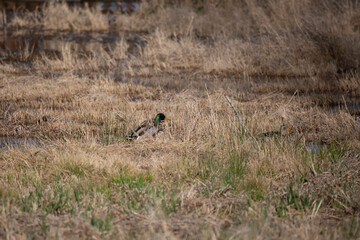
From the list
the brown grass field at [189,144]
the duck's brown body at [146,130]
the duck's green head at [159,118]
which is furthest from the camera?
the duck's green head at [159,118]

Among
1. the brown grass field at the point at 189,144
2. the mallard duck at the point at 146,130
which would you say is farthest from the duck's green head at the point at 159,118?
the brown grass field at the point at 189,144

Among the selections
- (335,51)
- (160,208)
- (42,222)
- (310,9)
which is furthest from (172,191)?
(310,9)

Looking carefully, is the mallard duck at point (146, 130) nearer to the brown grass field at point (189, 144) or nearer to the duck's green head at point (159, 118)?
the duck's green head at point (159, 118)

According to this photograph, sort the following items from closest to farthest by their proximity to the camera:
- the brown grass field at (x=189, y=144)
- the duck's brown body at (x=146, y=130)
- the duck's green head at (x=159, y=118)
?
the brown grass field at (x=189, y=144) < the duck's brown body at (x=146, y=130) < the duck's green head at (x=159, y=118)

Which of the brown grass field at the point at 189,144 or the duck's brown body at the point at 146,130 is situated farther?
the duck's brown body at the point at 146,130

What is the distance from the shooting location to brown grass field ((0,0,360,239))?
177 inches

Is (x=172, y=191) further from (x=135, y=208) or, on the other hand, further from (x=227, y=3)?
(x=227, y=3)

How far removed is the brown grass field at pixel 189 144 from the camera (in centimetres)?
450

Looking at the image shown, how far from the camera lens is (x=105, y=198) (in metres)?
5.02

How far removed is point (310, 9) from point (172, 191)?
1441cm

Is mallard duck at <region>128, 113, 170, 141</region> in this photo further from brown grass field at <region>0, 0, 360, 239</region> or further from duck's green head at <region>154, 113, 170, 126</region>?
brown grass field at <region>0, 0, 360, 239</region>

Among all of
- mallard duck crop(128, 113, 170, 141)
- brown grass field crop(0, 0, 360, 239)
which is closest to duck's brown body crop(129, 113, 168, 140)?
mallard duck crop(128, 113, 170, 141)

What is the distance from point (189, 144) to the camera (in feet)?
22.8

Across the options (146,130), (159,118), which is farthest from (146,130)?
(159,118)
